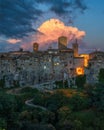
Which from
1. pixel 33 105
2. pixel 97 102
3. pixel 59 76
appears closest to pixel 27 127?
pixel 33 105

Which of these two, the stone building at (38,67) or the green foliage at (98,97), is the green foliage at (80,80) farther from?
the green foliage at (98,97)

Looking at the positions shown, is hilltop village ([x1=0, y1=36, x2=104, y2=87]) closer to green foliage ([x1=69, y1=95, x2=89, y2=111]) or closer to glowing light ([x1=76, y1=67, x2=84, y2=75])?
glowing light ([x1=76, y1=67, x2=84, y2=75])

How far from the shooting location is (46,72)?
62406 mm

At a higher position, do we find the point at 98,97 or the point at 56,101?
the point at 98,97

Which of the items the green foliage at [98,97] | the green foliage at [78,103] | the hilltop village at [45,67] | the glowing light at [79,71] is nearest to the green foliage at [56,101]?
the green foliage at [78,103]

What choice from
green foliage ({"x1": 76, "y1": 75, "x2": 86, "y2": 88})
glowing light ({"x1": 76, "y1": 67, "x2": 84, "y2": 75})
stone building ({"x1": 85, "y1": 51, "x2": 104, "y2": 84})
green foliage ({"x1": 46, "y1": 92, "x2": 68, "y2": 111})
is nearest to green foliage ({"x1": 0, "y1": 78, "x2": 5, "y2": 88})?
green foliage ({"x1": 76, "y1": 75, "x2": 86, "y2": 88})

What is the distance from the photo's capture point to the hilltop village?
6100 centimetres

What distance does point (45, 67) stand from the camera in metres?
62.8

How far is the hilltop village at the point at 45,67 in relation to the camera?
6100 cm

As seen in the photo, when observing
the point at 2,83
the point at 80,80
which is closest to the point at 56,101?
the point at 80,80

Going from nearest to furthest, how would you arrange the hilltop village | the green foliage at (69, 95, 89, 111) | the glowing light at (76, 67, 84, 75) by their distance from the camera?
the green foliage at (69, 95, 89, 111), the hilltop village, the glowing light at (76, 67, 84, 75)

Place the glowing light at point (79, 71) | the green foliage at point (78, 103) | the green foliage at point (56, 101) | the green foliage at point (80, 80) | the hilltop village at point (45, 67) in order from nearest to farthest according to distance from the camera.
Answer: the green foliage at point (56, 101)
the green foliage at point (78, 103)
the green foliage at point (80, 80)
the hilltop village at point (45, 67)
the glowing light at point (79, 71)

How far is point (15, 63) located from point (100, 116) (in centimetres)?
2796

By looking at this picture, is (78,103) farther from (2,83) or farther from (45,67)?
(45,67)
